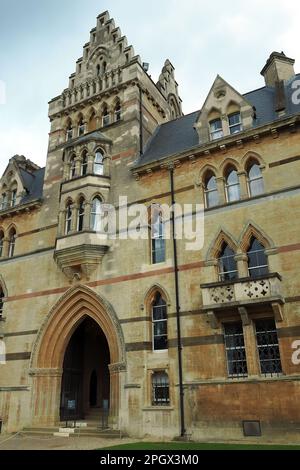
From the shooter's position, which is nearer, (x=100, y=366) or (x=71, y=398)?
(x=71, y=398)

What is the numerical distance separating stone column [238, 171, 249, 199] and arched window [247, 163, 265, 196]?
0.21 meters

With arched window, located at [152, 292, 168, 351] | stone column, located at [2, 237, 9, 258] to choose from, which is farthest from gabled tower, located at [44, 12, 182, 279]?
arched window, located at [152, 292, 168, 351]

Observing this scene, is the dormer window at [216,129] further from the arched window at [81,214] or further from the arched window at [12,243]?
the arched window at [12,243]

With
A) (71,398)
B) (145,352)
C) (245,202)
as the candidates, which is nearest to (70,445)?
(145,352)

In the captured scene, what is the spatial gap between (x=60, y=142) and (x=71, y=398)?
1487 cm

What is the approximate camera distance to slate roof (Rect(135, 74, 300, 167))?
1869cm

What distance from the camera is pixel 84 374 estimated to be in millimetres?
22203

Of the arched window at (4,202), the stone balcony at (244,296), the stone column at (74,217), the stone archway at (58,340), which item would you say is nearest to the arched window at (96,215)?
the stone column at (74,217)

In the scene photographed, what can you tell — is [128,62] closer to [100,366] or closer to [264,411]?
[100,366]

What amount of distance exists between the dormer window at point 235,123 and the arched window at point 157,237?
5.13m

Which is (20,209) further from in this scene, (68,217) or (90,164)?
(90,164)

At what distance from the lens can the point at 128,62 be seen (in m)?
24.3

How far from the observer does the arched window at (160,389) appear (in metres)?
16.0

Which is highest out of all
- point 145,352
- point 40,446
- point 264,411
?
point 145,352
